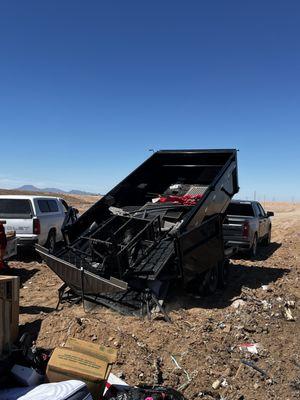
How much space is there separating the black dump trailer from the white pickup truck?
10.6 feet

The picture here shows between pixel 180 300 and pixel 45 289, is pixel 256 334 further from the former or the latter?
pixel 45 289

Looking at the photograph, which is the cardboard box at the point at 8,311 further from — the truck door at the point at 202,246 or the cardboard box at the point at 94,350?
the truck door at the point at 202,246

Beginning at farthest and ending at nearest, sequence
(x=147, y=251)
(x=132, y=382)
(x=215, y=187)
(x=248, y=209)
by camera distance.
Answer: (x=248, y=209), (x=215, y=187), (x=147, y=251), (x=132, y=382)

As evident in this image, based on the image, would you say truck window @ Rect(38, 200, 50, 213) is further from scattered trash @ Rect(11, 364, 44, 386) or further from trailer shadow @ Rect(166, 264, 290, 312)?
scattered trash @ Rect(11, 364, 44, 386)

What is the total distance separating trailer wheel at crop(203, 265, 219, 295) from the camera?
29.2 ft

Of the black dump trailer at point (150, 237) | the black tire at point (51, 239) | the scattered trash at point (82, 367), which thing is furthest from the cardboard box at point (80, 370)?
the black tire at point (51, 239)

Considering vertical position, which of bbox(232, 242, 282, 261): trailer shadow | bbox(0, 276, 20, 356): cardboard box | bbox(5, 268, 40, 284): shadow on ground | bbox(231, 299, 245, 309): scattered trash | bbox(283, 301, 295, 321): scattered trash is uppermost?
bbox(0, 276, 20, 356): cardboard box

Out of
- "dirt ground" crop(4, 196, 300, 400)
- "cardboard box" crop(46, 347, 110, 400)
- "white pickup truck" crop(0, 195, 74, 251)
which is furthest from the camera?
"white pickup truck" crop(0, 195, 74, 251)

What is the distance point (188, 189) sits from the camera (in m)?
11.1

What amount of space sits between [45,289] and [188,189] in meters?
3.96

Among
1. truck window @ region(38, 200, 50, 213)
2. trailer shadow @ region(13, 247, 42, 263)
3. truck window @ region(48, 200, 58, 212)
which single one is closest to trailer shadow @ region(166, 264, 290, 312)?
trailer shadow @ region(13, 247, 42, 263)

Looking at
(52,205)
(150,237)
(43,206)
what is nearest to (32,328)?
(150,237)

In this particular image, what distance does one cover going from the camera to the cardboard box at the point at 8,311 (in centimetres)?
488

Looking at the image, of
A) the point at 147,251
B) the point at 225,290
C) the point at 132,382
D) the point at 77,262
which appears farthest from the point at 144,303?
the point at 225,290
